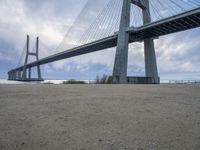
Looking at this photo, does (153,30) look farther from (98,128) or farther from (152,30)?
(98,128)

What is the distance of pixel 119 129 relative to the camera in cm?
338

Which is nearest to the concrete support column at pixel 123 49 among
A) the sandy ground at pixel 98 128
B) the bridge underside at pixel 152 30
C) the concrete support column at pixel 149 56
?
the bridge underside at pixel 152 30

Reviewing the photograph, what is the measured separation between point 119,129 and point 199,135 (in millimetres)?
1199

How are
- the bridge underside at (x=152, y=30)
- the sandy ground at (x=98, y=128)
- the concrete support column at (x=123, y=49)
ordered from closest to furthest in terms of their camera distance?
the sandy ground at (x=98, y=128) → the bridge underside at (x=152, y=30) → the concrete support column at (x=123, y=49)

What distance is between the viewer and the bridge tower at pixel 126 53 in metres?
23.7

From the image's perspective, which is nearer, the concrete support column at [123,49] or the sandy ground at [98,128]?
the sandy ground at [98,128]

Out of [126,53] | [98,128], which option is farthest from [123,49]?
[98,128]

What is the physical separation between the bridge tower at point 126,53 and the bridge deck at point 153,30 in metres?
1.03

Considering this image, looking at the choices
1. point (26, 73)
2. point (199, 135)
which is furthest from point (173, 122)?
point (26, 73)

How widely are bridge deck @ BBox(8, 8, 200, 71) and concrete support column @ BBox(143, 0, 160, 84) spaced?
1155 millimetres

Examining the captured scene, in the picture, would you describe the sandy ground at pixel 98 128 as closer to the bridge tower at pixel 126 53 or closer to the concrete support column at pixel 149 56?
the bridge tower at pixel 126 53

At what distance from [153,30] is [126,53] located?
3817 millimetres

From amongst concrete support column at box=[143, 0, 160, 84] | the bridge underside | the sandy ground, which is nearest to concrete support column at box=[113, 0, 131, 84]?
the bridge underside

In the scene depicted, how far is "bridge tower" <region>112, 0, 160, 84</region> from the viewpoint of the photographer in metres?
23.7
